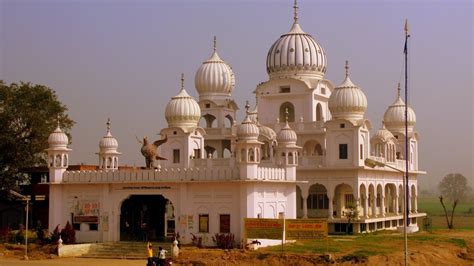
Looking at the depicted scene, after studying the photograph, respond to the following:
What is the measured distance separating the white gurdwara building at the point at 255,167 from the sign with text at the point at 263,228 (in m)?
0.97

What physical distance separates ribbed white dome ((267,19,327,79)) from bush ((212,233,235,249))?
2004 cm

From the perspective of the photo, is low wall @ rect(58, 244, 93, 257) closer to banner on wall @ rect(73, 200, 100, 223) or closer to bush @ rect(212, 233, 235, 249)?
banner on wall @ rect(73, 200, 100, 223)

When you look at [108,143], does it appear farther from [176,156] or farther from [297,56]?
[297,56]

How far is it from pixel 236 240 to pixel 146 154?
24.6 feet

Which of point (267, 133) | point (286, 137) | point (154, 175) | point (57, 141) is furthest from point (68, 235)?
point (267, 133)

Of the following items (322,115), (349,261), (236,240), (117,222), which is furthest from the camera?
(322,115)

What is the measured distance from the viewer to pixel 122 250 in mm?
40438

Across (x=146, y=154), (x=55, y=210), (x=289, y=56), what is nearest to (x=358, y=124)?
(x=289, y=56)

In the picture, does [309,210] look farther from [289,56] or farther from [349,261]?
[349,261]

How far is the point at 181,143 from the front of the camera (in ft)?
171

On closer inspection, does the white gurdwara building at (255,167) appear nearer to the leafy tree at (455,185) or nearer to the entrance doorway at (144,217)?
the entrance doorway at (144,217)

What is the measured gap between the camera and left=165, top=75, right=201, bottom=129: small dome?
171 feet

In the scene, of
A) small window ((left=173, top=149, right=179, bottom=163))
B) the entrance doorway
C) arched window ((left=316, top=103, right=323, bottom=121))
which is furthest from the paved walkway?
arched window ((left=316, top=103, right=323, bottom=121))

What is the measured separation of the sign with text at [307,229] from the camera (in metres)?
37.1
